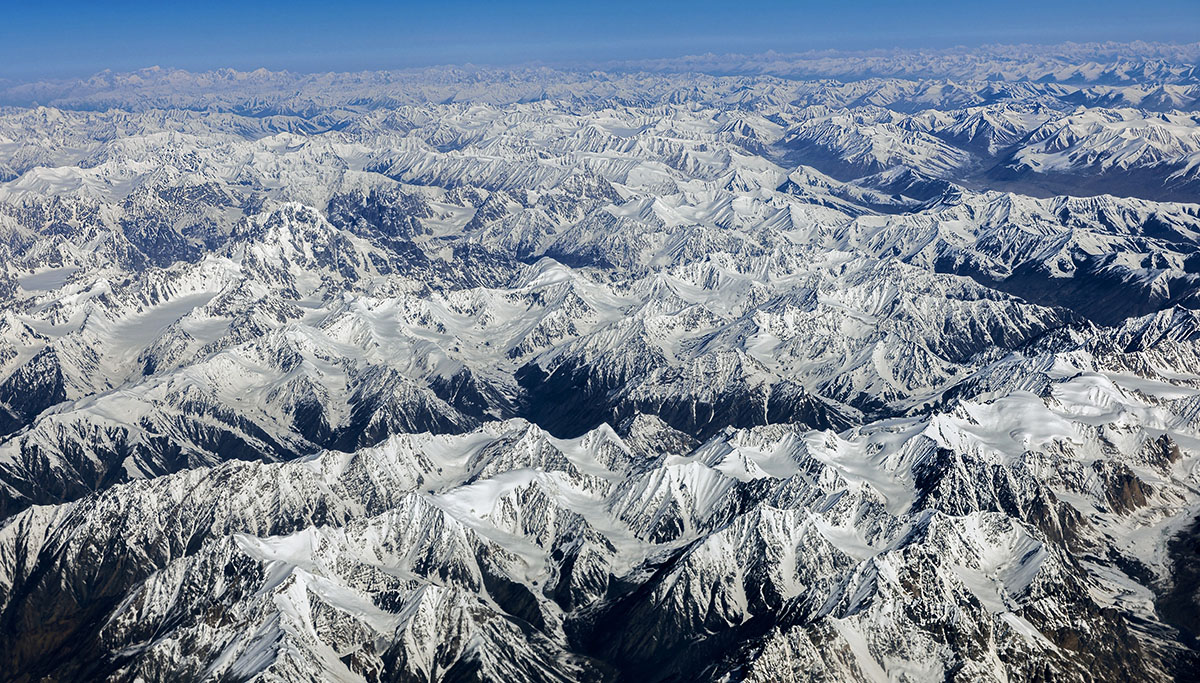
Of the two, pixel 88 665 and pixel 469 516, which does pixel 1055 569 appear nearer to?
pixel 469 516

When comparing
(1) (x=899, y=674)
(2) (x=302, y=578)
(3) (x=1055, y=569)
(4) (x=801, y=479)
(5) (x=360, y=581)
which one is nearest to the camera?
(1) (x=899, y=674)

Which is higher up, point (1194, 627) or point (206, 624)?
point (206, 624)

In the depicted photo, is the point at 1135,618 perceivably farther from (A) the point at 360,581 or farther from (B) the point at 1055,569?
(A) the point at 360,581

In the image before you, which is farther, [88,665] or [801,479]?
[801,479]

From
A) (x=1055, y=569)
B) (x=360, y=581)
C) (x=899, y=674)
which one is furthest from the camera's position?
(x=360, y=581)

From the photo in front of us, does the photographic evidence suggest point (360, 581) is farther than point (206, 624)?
Yes

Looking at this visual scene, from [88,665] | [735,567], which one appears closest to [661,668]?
[735,567]

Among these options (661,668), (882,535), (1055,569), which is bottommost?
(661,668)

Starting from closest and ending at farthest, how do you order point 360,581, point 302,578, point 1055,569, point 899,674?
point 899,674 → point 1055,569 → point 302,578 → point 360,581

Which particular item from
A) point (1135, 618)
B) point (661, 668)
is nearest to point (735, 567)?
point (661, 668)
